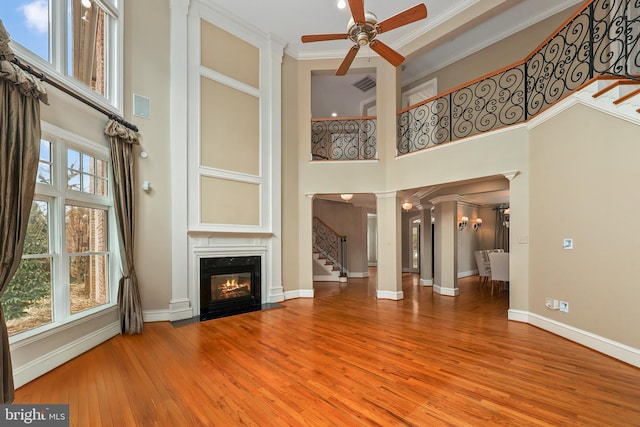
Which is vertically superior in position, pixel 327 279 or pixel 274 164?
pixel 274 164

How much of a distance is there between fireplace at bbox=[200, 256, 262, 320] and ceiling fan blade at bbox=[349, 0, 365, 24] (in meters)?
4.59

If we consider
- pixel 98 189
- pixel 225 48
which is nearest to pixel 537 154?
pixel 225 48

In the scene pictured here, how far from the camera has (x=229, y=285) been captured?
19.6ft

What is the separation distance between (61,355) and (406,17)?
18.2 ft

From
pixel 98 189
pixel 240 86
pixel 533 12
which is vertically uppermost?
pixel 533 12

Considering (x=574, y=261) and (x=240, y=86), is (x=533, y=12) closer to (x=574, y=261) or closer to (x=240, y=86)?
(x=574, y=261)

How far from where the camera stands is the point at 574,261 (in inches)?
160

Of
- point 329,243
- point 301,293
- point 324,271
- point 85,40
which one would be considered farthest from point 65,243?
point 329,243

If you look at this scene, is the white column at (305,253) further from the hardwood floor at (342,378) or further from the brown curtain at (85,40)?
the brown curtain at (85,40)

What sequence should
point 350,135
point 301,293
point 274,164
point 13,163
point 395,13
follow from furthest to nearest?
point 350,135
point 301,293
point 274,164
point 395,13
point 13,163

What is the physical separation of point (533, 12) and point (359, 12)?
4883 millimetres

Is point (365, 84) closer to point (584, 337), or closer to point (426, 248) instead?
point (426, 248)

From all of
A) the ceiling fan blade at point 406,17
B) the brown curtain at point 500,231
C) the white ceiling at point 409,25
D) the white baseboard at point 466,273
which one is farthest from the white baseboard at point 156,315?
the brown curtain at point 500,231

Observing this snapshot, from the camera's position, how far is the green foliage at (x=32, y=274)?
2990mm
